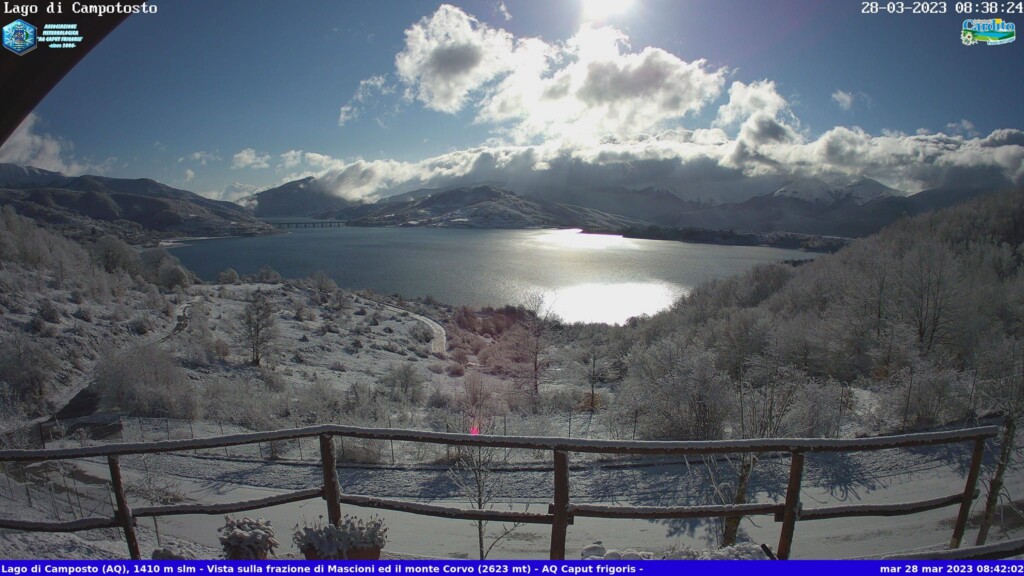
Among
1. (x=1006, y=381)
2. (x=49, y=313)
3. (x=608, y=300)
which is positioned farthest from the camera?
(x=608, y=300)

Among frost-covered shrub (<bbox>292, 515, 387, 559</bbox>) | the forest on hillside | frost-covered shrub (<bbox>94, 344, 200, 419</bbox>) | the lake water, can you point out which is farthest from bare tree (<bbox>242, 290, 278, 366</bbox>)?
frost-covered shrub (<bbox>292, 515, 387, 559</bbox>)

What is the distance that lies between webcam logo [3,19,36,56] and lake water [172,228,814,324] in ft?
130

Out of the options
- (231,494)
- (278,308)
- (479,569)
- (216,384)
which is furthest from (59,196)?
(479,569)

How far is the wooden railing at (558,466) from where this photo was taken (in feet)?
8.29

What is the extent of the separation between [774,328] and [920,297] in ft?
19.3

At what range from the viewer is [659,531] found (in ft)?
26.7

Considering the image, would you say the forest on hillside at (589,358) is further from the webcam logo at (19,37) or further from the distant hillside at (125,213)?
the distant hillside at (125,213)

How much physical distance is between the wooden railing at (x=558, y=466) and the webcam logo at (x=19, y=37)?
1.81m

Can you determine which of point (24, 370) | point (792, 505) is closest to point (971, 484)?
point (792, 505)

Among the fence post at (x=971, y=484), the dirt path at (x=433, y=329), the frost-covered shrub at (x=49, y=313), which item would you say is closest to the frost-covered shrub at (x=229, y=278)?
the dirt path at (x=433, y=329)

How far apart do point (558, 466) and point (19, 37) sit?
2824mm

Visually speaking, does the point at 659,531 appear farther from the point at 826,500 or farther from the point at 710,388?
the point at 710,388

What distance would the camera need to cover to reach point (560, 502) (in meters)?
2.63
